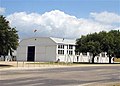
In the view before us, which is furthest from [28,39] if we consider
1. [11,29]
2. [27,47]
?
[11,29]

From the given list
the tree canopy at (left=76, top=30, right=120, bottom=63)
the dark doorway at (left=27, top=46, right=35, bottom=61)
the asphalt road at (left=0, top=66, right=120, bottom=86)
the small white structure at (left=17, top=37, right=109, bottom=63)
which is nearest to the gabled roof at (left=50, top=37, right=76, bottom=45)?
the small white structure at (left=17, top=37, right=109, bottom=63)

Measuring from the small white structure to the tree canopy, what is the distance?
641 cm

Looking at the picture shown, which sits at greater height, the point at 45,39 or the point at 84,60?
the point at 45,39

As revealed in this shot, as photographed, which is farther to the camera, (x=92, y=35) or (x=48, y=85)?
(x=92, y=35)

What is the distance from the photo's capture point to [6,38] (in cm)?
5606

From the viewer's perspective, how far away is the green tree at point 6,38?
55500 mm

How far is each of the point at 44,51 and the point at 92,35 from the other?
16354 millimetres

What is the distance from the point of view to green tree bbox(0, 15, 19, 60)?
55.5 m

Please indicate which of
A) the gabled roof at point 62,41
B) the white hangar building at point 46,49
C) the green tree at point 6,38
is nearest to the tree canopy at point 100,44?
the white hangar building at point 46,49

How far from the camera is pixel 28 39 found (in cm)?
10750

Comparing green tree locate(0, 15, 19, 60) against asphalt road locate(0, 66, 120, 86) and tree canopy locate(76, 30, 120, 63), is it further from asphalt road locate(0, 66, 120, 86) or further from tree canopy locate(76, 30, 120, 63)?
tree canopy locate(76, 30, 120, 63)

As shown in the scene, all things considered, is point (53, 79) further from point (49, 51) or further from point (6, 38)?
point (49, 51)

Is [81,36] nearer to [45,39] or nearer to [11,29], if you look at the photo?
[45,39]

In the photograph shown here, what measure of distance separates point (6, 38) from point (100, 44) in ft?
131
